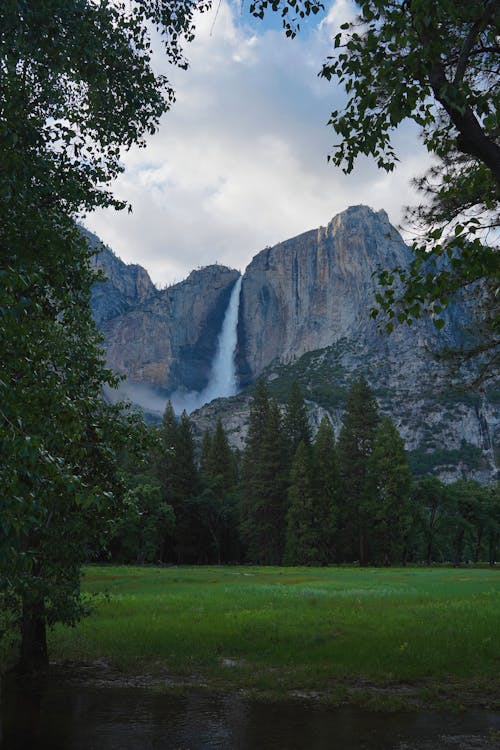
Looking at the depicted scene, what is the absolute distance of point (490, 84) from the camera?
9414 mm

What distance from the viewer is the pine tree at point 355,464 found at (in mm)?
63375

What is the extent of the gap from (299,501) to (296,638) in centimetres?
4626

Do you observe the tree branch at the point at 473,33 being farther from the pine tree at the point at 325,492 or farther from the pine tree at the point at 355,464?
the pine tree at the point at 325,492

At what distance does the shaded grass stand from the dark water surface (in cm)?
162

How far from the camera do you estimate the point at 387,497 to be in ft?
198

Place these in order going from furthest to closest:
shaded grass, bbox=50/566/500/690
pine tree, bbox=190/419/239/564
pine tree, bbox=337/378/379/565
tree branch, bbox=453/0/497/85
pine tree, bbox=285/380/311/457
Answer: pine tree, bbox=285/380/311/457
pine tree, bbox=190/419/239/564
pine tree, bbox=337/378/379/565
shaded grass, bbox=50/566/500/690
tree branch, bbox=453/0/497/85

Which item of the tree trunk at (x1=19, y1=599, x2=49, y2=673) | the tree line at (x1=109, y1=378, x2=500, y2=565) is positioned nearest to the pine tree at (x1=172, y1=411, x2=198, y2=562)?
the tree line at (x1=109, y1=378, x2=500, y2=565)

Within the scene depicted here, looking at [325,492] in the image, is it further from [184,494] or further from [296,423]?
[184,494]

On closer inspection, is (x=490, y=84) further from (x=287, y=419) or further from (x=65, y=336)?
(x=287, y=419)

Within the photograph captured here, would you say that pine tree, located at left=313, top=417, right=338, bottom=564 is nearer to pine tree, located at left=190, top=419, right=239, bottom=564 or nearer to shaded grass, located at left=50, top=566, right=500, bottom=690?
pine tree, located at left=190, top=419, right=239, bottom=564

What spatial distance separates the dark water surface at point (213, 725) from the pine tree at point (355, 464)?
167 ft

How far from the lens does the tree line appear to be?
199ft

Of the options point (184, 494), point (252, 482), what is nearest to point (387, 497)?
point (252, 482)

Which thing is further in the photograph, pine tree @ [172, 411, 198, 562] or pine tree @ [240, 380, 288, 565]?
pine tree @ [172, 411, 198, 562]
